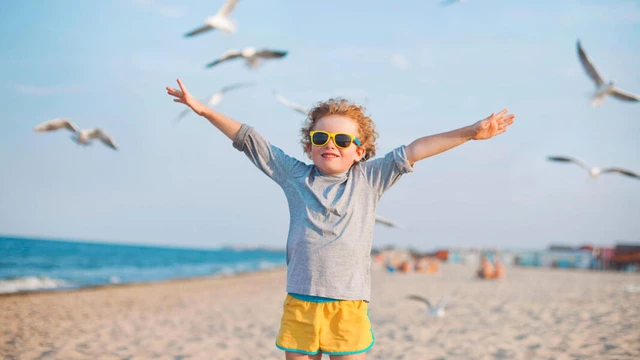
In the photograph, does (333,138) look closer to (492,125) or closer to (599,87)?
(492,125)

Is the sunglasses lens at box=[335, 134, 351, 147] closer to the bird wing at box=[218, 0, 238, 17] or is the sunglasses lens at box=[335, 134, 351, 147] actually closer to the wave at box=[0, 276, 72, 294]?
the bird wing at box=[218, 0, 238, 17]

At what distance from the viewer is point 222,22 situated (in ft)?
25.8

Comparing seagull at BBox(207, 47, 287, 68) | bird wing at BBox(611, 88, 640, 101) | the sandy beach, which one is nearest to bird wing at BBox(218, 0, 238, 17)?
seagull at BBox(207, 47, 287, 68)

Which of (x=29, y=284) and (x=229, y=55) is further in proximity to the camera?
(x=29, y=284)

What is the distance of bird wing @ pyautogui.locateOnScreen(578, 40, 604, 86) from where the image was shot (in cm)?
770

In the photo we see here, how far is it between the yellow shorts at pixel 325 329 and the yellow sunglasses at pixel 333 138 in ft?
2.08

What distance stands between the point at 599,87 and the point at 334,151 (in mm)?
7192

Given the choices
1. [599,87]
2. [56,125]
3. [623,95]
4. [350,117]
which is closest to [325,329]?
[350,117]

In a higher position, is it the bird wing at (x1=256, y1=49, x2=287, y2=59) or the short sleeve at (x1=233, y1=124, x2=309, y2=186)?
the bird wing at (x1=256, y1=49, x2=287, y2=59)

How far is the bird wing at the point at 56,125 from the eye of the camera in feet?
17.8

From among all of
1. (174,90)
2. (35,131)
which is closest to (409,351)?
(174,90)

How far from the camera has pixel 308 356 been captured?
197cm

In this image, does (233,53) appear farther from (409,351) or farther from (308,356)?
(308,356)

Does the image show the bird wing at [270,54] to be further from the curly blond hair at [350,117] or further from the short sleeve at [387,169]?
the short sleeve at [387,169]
